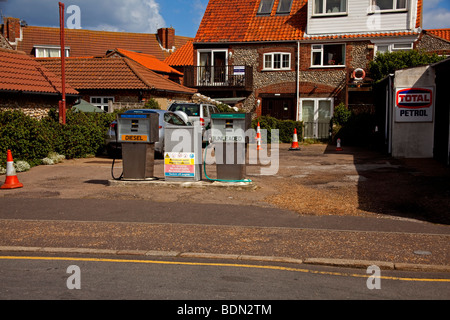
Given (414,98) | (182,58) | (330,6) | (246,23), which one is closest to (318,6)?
(330,6)

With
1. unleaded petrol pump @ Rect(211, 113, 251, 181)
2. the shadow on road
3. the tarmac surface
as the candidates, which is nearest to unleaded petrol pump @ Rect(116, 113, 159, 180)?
the tarmac surface

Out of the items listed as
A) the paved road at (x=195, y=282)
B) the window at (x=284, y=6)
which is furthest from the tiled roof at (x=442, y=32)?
the paved road at (x=195, y=282)

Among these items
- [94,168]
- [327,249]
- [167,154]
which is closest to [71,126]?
[94,168]

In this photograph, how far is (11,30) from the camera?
52.9m

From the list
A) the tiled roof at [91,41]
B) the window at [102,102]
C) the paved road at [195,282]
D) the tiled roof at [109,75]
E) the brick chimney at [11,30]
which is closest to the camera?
the paved road at [195,282]

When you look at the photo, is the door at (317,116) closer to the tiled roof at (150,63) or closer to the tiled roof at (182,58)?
the tiled roof at (150,63)

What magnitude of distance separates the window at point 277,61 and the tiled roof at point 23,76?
49.4ft

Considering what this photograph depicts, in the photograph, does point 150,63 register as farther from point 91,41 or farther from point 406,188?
point 406,188

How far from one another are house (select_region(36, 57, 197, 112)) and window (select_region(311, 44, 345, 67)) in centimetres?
862

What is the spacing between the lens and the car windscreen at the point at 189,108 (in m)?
21.1

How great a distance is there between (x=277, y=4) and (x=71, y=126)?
2136 cm

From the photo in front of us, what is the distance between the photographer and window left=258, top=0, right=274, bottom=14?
3509cm

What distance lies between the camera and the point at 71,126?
18.9 metres

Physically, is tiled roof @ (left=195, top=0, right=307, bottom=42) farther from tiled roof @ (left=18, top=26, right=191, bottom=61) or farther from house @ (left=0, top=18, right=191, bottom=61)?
tiled roof @ (left=18, top=26, right=191, bottom=61)
